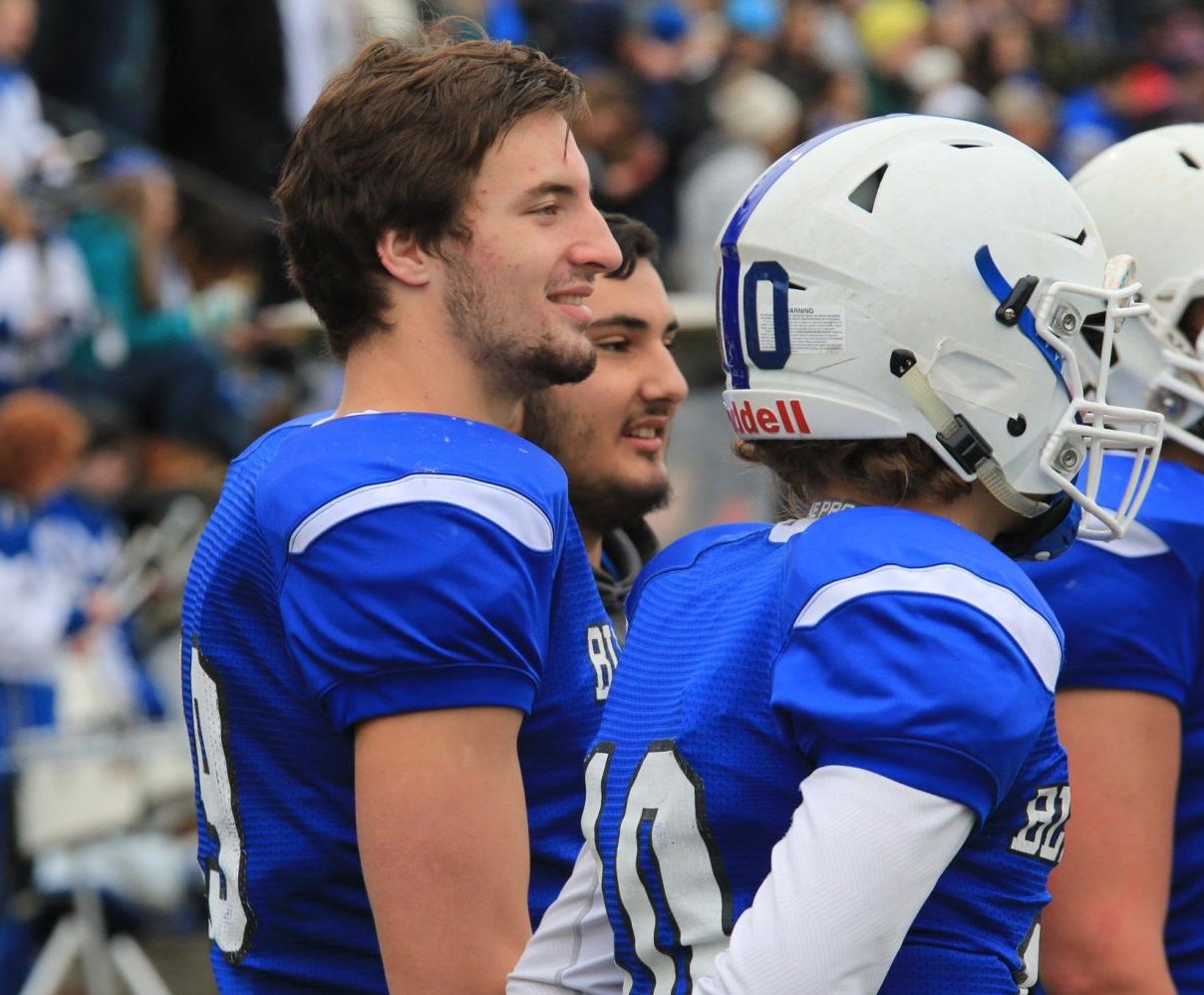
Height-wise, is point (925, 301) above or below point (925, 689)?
above

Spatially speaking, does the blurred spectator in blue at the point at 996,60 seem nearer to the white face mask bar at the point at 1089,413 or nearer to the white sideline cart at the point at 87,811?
the white sideline cart at the point at 87,811

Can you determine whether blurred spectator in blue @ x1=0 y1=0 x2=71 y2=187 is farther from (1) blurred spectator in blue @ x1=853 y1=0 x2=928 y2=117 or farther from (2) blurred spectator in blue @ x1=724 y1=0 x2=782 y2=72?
(1) blurred spectator in blue @ x1=853 y1=0 x2=928 y2=117

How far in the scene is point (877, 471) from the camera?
2.04 metres

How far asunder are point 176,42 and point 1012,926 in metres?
9.58

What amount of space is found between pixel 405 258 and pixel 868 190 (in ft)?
2.43

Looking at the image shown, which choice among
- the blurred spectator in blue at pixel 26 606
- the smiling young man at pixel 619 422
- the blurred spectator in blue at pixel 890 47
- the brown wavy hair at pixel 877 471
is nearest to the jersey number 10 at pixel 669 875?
the brown wavy hair at pixel 877 471

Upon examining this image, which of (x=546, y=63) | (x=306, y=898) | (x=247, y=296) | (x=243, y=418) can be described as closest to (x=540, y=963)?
(x=306, y=898)

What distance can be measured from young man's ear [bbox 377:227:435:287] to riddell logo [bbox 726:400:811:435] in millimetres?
556

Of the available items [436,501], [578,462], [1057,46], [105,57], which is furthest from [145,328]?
[1057,46]

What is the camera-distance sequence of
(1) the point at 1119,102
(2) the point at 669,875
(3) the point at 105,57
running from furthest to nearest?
(1) the point at 1119,102
(3) the point at 105,57
(2) the point at 669,875

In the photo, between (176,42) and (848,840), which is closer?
(848,840)

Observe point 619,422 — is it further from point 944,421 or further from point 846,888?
point 846,888

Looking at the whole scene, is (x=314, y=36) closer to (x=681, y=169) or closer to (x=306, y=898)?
(x=681, y=169)

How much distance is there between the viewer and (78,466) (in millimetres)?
8016
